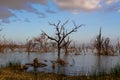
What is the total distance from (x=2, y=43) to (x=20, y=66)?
140 feet

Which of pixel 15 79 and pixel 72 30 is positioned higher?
pixel 72 30

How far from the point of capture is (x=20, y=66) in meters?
22.3

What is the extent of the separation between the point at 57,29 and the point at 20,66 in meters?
13.1

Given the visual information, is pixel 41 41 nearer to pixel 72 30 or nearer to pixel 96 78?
pixel 72 30

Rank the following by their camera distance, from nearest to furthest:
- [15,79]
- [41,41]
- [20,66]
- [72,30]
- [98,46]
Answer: [15,79] → [20,66] → [72,30] → [98,46] → [41,41]

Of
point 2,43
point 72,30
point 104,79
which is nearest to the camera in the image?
point 104,79

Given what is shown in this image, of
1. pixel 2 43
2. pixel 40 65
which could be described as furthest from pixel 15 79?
pixel 2 43

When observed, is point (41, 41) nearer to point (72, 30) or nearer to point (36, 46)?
point (36, 46)

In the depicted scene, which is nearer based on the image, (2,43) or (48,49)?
(2,43)

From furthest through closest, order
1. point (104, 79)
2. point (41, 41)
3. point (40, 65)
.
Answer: point (41, 41), point (40, 65), point (104, 79)

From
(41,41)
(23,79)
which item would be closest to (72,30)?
(23,79)

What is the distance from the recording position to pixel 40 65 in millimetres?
26281

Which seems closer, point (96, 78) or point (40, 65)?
point (96, 78)

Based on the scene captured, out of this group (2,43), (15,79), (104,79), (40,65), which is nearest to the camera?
(104,79)
